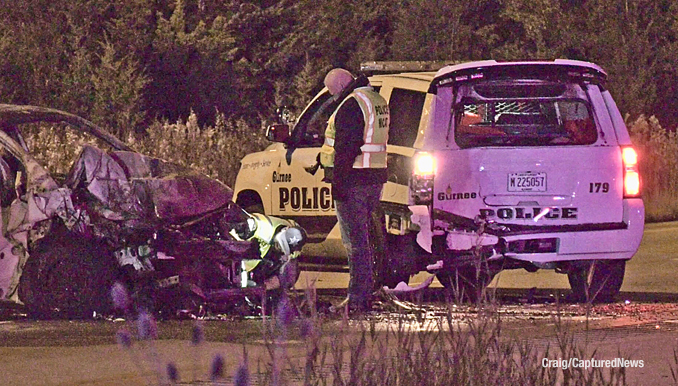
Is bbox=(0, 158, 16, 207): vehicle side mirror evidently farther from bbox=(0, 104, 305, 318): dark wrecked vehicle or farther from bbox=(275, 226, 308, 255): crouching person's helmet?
bbox=(275, 226, 308, 255): crouching person's helmet

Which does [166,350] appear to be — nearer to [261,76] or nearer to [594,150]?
[594,150]

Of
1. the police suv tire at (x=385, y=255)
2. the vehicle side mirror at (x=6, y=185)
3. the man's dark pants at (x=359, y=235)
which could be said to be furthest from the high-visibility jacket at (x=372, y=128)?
the vehicle side mirror at (x=6, y=185)

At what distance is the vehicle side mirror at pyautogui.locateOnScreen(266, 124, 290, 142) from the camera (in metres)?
13.0

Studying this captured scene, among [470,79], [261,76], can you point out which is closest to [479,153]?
[470,79]

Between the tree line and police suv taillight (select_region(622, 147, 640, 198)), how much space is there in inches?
558

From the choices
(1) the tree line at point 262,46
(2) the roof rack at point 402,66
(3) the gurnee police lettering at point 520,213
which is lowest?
(3) the gurnee police lettering at point 520,213

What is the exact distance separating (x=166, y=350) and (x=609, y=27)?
25677 millimetres

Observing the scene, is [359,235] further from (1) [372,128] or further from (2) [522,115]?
(2) [522,115]

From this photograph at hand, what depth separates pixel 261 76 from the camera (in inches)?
1467

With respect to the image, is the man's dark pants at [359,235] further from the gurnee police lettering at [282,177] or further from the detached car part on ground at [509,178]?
the gurnee police lettering at [282,177]

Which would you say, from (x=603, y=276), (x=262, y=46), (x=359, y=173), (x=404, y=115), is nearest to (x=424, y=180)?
(x=359, y=173)

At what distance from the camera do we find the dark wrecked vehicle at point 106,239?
1068 cm

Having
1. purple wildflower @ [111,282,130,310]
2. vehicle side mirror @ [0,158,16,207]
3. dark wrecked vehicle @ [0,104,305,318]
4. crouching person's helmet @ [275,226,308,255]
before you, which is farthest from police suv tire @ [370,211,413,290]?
vehicle side mirror @ [0,158,16,207]

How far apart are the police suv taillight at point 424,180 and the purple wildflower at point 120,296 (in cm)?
228
